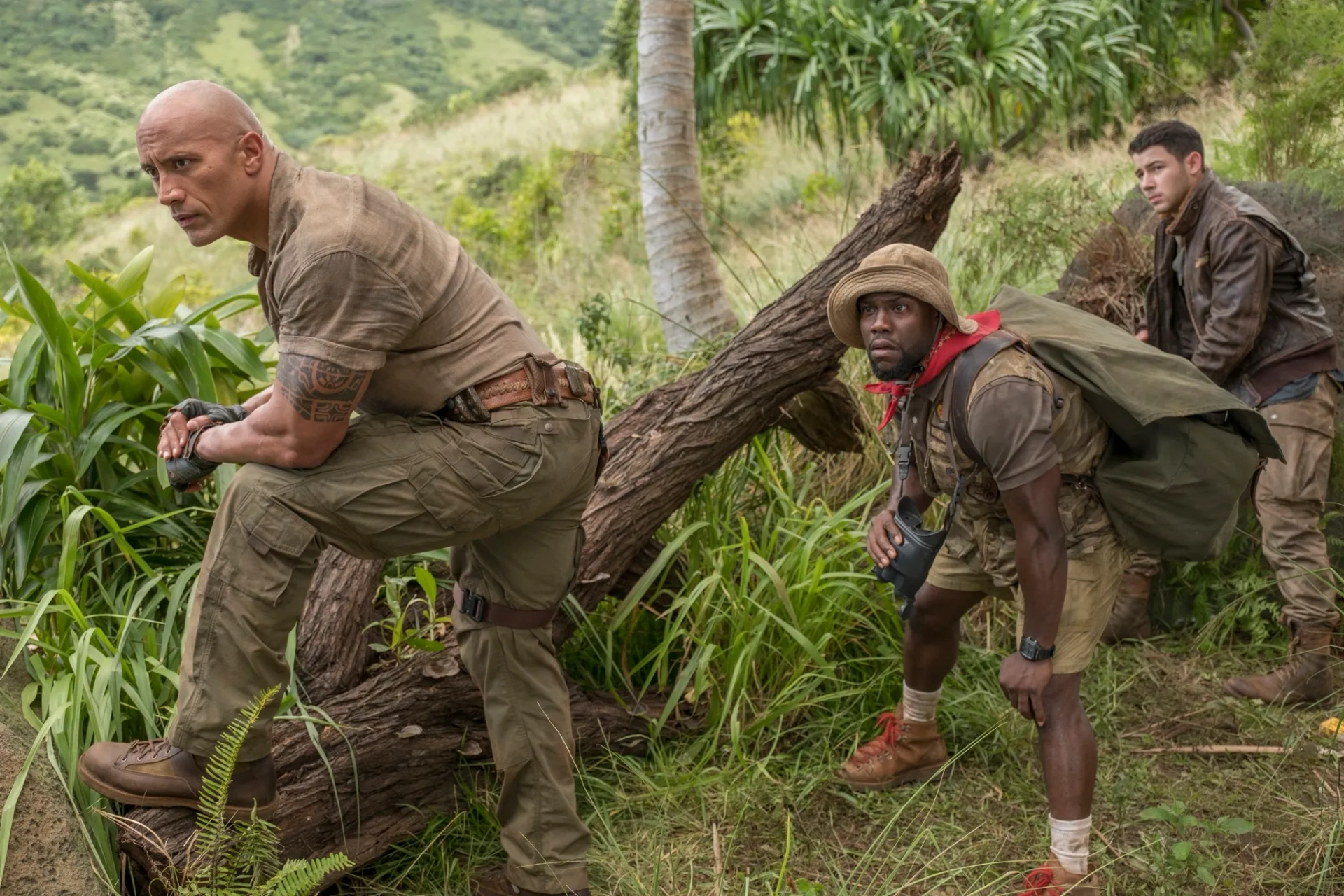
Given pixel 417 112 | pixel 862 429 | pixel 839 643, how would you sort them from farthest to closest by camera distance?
pixel 417 112, pixel 862 429, pixel 839 643

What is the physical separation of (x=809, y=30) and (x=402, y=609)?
10.4 m

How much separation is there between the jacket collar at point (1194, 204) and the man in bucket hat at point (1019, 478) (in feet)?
5.55

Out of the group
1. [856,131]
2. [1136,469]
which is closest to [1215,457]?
[1136,469]

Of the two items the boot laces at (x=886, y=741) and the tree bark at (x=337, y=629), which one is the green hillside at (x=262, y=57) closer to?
the tree bark at (x=337, y=629)

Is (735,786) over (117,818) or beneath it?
beneath

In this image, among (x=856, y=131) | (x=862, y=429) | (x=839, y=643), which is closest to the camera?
(x=839, y=643)

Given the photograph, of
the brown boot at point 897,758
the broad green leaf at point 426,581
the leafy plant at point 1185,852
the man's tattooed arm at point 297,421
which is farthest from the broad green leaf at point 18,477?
the leafy plant at point 1185,852

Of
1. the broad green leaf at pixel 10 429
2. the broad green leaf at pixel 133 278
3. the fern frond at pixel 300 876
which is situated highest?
the broad green leaf at pixel 133 278

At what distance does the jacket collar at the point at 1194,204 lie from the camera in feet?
14.4

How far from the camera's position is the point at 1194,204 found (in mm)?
4414

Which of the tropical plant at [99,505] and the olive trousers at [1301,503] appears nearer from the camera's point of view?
the tropical plant at [99,505]

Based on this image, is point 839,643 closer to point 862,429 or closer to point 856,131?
point 862,429

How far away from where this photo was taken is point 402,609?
12.5 ft

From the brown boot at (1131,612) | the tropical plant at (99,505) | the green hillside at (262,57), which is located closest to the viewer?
the tropical plant at (99,505)
